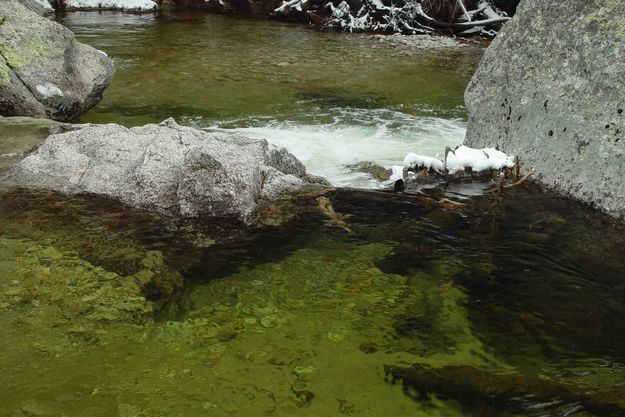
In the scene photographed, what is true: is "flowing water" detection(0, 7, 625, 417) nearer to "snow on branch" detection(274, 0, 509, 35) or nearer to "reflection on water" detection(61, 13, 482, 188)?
"reflection on water" detection(61, 13, 482, 188)

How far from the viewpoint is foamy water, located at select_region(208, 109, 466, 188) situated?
773 centimetres

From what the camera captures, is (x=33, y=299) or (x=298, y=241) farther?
(x=298, y=241)

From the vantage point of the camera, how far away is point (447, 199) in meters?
5.95

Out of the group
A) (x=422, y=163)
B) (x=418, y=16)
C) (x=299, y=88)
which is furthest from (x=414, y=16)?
(x=422, y=163)

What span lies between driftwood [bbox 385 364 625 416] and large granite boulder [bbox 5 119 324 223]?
2.34 metres

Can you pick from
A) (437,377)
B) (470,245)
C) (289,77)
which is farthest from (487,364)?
(289,77)

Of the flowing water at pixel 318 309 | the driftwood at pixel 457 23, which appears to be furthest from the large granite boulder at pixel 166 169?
the driftwood at pixel 457 23

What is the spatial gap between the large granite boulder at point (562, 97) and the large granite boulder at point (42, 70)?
17.5ft

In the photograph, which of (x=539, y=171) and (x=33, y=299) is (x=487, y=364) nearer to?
(x=33, y=299)

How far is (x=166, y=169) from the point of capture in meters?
5.65

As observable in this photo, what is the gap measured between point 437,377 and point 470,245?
180 centimetres

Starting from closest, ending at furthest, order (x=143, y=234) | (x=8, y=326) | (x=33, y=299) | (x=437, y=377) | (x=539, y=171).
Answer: (x=437, y=377) → (x=8, y=326) → (x=33, y=299) → (x=143, y=234) → (x=539, y=171)

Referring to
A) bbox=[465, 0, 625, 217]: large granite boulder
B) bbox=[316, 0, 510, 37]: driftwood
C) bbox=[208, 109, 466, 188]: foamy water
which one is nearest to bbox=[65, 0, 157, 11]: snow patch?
bbox=[316, 0, 510, 37]: driftwood

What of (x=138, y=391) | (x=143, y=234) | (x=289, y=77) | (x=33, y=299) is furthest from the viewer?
(x=289, y=77)
